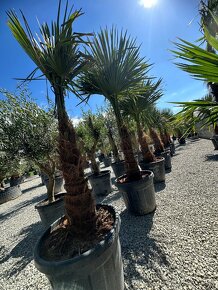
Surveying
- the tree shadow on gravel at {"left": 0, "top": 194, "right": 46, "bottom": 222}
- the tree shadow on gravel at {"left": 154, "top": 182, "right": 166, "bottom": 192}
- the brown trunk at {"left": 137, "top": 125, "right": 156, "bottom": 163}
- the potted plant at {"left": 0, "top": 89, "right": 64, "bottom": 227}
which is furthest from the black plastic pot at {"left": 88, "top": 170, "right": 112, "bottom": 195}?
the tree shadow on gravel at {"left": 0, "top": 194, "right": 46, "bottom": 222}

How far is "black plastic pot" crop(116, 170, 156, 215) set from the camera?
384 centimetres

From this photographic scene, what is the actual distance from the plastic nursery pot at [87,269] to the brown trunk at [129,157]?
7.81ft

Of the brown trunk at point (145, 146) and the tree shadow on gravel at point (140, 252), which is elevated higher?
the brown trunk at point (145, 146)

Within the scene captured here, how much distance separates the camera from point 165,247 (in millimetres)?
2725

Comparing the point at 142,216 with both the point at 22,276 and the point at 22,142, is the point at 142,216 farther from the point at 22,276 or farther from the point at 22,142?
the point at 22,142

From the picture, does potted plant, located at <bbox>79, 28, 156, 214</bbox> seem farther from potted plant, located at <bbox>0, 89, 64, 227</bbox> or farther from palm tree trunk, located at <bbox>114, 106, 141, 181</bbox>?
potted plant, located at <bbox>0, 89, 64, 227</bbox>

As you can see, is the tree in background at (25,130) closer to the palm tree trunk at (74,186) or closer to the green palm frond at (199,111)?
the palm tree trunk at (74,186)

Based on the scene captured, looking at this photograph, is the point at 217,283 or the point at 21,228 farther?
the point at 21,228

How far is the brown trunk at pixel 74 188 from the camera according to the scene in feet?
7.22

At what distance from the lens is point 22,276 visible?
2951mm

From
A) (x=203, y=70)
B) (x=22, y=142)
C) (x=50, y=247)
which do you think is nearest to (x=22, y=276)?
(x=50, y=247)

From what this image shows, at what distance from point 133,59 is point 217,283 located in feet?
13.3

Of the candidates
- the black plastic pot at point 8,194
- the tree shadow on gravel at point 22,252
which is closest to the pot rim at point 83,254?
the tree shadow on gravel at point 22,252

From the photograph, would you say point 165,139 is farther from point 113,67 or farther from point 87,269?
point 87,269
